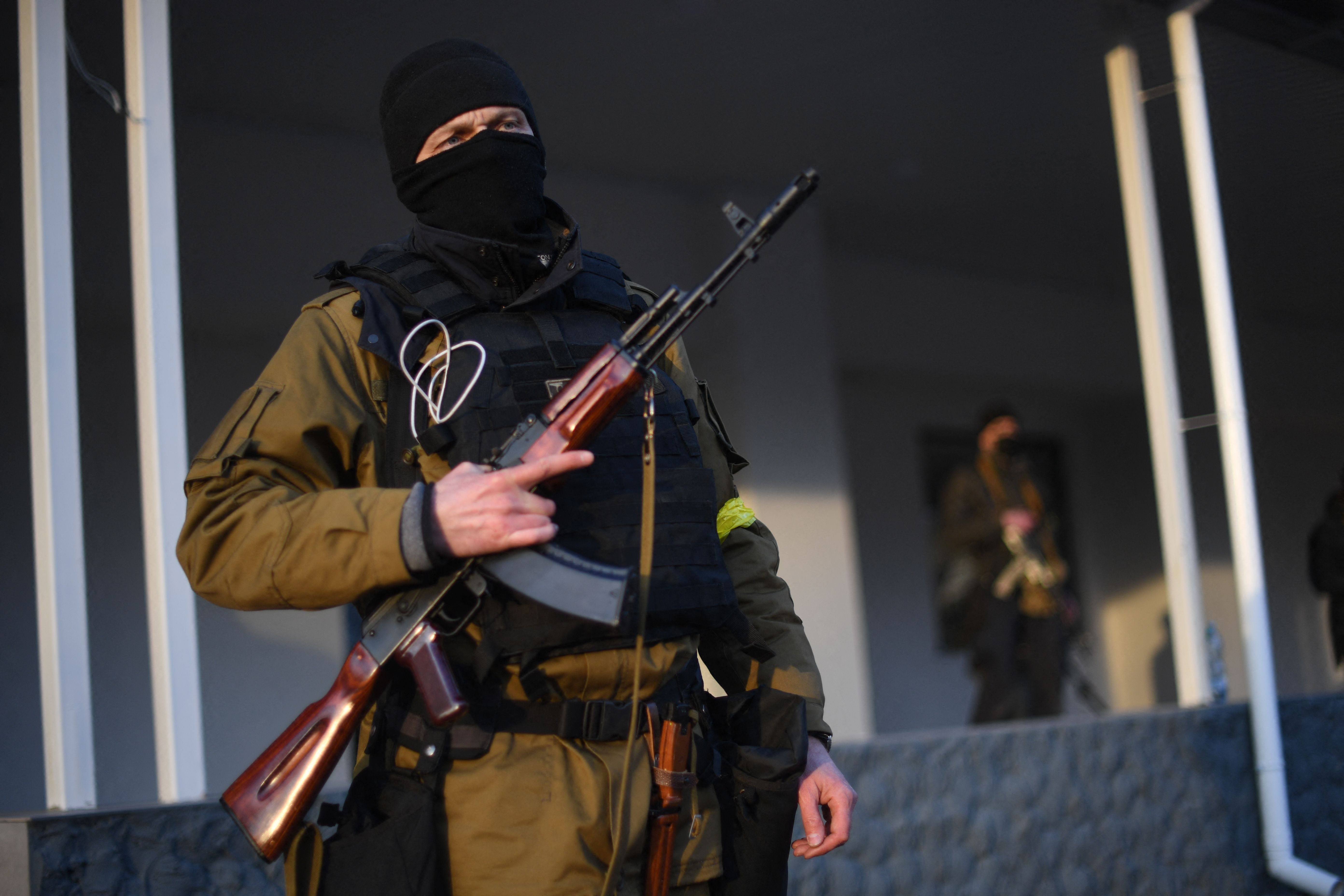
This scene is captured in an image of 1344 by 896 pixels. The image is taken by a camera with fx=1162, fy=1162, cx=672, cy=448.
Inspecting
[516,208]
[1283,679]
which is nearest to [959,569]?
[1283,679]

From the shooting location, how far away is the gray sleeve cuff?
50.7 inches

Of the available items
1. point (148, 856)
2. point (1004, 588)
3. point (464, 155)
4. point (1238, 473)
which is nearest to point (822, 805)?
point (464, 155)

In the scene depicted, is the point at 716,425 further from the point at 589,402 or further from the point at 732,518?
the point at 589,402

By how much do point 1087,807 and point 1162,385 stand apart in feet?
4.99

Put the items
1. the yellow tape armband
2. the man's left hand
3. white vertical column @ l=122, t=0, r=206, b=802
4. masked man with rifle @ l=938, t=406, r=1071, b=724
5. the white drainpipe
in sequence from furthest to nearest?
masked man with rifle @ l=938, t=406, r=1071, b=724 → the white drainpipe → white vertical column @ l=122, t=0, r=206, b=802 → the yellow tape armband → the man's left hand

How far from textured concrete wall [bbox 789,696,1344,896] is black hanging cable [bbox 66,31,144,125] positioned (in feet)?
8.49

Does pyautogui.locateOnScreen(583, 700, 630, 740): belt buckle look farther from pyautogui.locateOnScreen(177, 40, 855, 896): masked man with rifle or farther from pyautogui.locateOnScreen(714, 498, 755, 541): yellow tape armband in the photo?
pyautogui.locateOnScreen(714, 498, 755, 541): yellow tape armband

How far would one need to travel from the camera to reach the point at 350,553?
1311 mm

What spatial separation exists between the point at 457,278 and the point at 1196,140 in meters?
3.36

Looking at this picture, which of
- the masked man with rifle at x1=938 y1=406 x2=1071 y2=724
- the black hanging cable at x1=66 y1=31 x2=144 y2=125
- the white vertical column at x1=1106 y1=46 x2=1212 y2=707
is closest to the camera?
the black hanging cable at x1=66 y1=31 x2=144 y2=125

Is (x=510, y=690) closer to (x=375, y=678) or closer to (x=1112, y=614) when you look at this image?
(x=375, y=678)

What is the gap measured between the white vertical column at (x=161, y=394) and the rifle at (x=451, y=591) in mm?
1253

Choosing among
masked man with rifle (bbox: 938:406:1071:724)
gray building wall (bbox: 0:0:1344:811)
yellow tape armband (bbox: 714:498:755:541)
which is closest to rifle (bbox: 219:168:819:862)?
yellow tape armband (bbox: 714:498:755:541)

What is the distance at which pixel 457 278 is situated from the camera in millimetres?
1618
